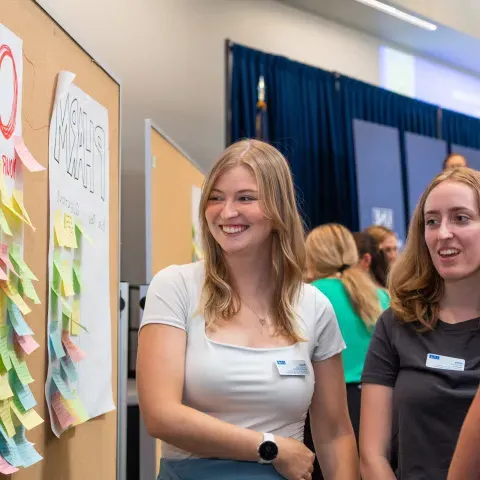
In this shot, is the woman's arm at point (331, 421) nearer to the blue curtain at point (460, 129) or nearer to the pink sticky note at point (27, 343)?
the pink sticky note at point (27, 343)

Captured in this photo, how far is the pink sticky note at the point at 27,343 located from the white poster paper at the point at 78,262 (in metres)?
0.17

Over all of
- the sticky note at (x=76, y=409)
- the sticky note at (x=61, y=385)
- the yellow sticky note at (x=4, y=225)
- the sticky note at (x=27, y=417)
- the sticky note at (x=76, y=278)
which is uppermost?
the yellow sticky note at (x=4, y=225)

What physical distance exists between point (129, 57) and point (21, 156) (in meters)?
3.45

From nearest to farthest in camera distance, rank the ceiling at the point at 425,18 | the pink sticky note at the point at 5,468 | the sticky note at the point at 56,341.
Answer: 1. the pink sticky note at the point at 5,468
2. the sticky note at the point at 56,341
3. the ceiling at the point at 425,18

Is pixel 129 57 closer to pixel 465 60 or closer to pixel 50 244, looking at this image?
pixel 50 244

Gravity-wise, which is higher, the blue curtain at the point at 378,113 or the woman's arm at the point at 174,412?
the blue curtain at the point at 378,113

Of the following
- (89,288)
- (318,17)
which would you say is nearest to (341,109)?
(318,17)

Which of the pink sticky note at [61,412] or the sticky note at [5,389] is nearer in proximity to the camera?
the sticky note at [5,389]

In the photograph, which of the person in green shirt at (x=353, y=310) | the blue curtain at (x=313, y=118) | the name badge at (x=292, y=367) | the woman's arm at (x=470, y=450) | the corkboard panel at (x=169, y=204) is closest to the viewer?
the woman's arm at (x=470, y=450)

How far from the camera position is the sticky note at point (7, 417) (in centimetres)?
134

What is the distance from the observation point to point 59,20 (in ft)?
5.69

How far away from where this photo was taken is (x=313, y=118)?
6.28 m

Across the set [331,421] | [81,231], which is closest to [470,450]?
[331,421]

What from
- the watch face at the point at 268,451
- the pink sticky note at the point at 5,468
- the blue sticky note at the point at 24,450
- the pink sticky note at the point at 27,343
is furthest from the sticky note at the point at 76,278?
the watch face at the point at 268,451
